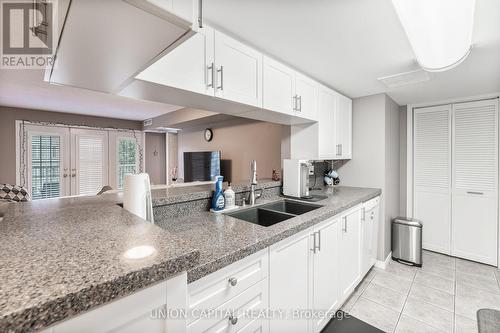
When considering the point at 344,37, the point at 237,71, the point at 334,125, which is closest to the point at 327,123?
the point at 334,125

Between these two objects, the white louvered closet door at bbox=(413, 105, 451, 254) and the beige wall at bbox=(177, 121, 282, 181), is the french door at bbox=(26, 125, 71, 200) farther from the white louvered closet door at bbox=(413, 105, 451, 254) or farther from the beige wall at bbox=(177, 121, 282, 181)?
the white louvered closet door at bbox=(413, 105, 451, 254)

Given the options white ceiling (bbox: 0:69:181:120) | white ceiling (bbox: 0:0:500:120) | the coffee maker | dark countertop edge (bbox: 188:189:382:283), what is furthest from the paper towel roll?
white ceiling (bbox: 0:69:181:120)

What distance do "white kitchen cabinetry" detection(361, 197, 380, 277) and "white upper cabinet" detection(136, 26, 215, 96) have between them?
1977 mm

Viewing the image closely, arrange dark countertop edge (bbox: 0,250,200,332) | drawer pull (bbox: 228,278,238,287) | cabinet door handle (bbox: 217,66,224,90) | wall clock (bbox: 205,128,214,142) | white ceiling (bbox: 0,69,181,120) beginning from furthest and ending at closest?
wall clock (bbox: 205,128,214,142) < white ceiling (bbox: 0,69,181,120) < cabinet door handle (bbox: 217,66,224,90) < drawer pull (bbox: 228,278,238,287) < dark countertop edge (bbox: 0,250,200,332)

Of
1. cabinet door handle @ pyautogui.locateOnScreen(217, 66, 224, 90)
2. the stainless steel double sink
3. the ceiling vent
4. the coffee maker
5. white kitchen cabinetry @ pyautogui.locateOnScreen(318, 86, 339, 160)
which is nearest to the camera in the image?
cabinet door handle @ pyautogui.locateOnScreen(217, 66, 224, 90)

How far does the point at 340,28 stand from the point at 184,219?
1.61m

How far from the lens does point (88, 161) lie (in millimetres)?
5000

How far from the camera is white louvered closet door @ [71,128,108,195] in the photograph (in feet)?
15.8

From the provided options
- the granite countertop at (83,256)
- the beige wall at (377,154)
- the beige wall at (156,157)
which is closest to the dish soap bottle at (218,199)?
the granite countertop at (83,256)

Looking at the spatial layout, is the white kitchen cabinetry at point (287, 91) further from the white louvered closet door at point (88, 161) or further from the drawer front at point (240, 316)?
the white louvered closet door at point (88, 161)

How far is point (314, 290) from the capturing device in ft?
5.20

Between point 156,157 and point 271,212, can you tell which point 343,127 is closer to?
point 271,212

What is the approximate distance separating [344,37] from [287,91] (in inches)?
23.3

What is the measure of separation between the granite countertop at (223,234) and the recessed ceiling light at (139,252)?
0.41ft
